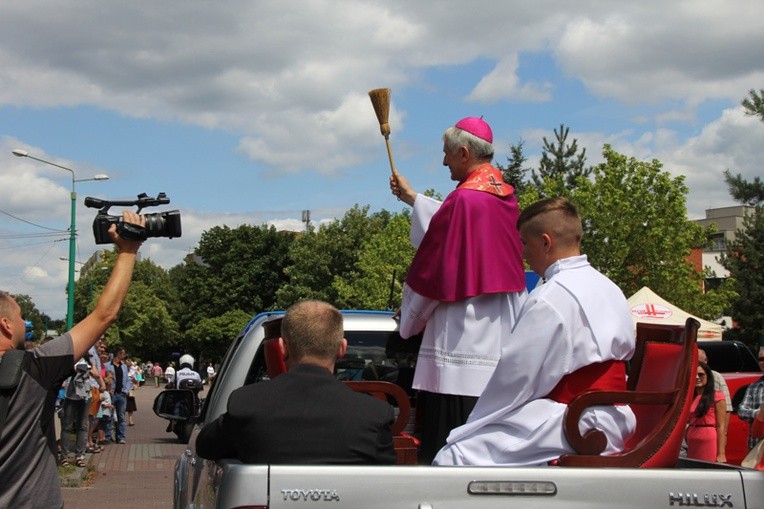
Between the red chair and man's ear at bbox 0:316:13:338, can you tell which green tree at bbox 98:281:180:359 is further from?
the red chair

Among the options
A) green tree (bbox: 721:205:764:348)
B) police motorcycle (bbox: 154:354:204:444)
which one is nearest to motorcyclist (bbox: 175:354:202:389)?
police motorcycle (bbox: 154:354:204:444)

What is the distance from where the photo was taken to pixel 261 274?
78.2m

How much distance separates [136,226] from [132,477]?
13607 millimetres

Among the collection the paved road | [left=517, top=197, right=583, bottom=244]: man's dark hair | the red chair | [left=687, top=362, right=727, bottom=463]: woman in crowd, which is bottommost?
the paved road

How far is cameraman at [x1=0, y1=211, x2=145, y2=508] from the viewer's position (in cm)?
425

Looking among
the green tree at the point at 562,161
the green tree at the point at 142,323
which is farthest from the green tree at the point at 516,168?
the green tree at the point at 142,323

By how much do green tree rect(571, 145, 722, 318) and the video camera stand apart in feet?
117

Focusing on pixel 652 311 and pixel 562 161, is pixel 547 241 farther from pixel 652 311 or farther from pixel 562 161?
pixel 562 161

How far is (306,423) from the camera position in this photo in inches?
135

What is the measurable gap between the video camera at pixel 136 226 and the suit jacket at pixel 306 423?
121 centimetres

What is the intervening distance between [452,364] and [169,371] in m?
44.5

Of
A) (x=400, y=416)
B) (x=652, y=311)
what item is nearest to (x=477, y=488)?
(x=400, y=416)

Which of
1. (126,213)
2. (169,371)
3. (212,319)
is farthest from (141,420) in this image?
(212,319)

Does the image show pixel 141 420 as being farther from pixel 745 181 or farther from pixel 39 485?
pixel 39 485
